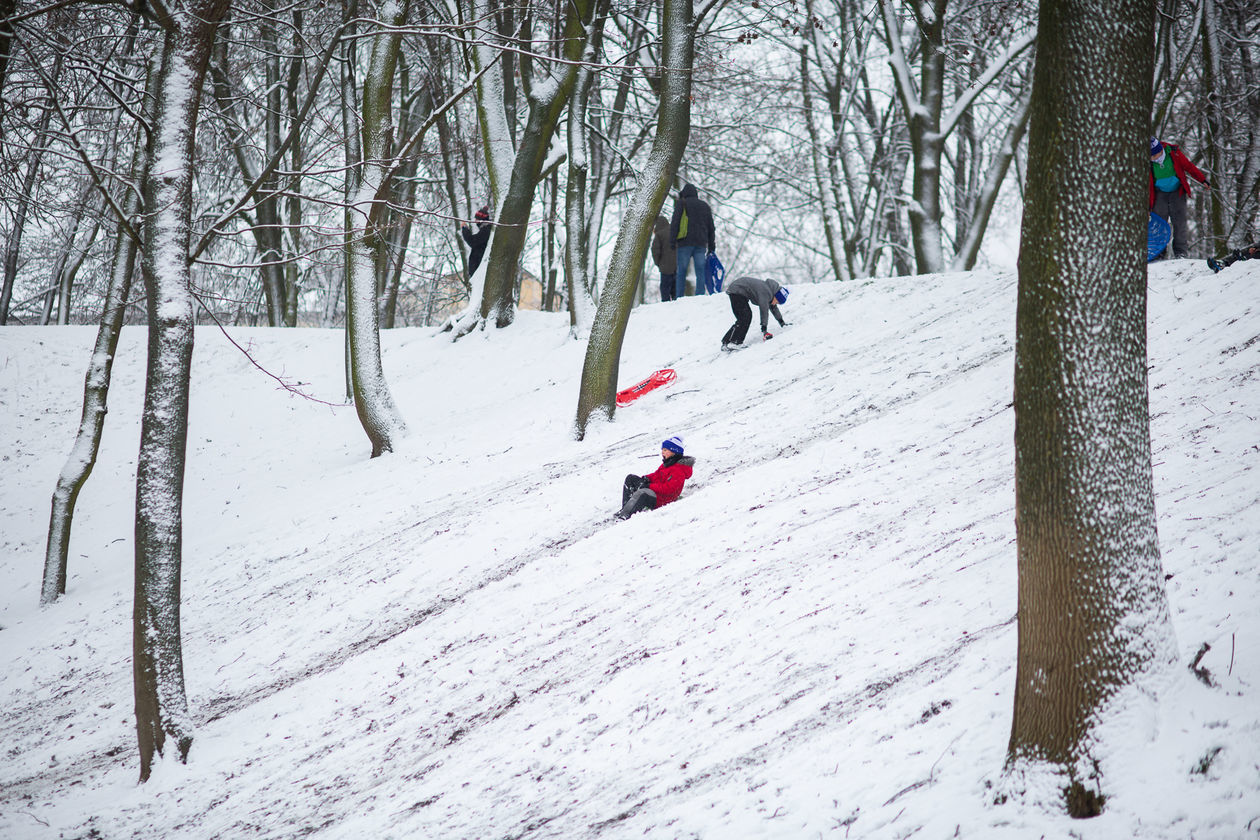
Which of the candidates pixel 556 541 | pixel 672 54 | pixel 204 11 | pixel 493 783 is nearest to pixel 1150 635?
pixel 493 783

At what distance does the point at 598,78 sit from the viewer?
18.4 metres

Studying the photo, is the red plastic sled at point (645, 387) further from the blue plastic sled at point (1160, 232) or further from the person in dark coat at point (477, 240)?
the blue plastic sled at point (1160, 232)

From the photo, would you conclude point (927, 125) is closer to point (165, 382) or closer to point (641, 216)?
point (641, 216)

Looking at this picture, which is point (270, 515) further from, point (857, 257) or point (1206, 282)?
point (857, 257)

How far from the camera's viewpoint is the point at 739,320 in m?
12.4

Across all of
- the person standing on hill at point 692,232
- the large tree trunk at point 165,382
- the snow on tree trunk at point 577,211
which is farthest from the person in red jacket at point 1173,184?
the large tree trunk at point 165,382

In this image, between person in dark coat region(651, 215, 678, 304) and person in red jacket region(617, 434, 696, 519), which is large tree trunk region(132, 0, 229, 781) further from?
person in dark coat region(651, 215, 678, 304)

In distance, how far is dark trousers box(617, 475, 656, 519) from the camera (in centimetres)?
796

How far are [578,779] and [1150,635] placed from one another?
2805 millimetres

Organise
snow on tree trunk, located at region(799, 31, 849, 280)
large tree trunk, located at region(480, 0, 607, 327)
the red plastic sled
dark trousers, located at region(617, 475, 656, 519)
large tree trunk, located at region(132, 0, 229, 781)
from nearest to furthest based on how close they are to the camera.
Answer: large tree trunk, located at region(132, 0, 229, 781) < dark trousers, located at region(617, 475, 656, 519) < the red plastic sled < large tree trunk, located at region(480, 0, 607, 327) < snow on tree trunk, located at region(799, 31, 849, 280)

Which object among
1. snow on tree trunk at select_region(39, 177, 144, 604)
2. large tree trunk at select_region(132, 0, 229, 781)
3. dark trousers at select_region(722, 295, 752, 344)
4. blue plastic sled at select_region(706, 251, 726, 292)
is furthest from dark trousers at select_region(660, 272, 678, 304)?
large tree trunk at select_region(132, 0, 229, 781)

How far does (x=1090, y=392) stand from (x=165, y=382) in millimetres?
5565

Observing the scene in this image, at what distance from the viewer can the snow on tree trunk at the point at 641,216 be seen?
1037 cm

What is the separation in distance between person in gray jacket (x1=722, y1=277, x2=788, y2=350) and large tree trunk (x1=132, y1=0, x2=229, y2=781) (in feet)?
25.0
